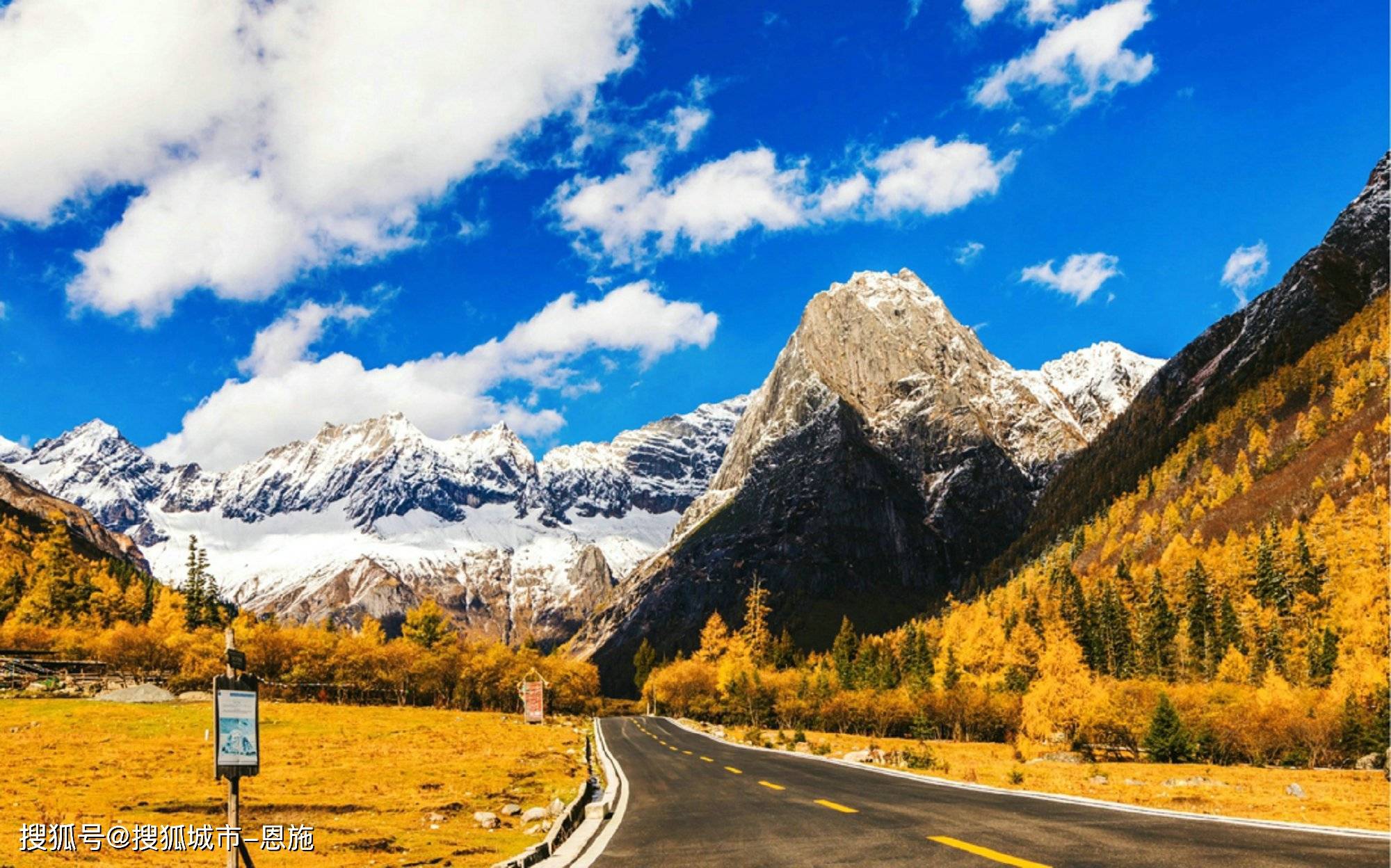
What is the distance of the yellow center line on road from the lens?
12.3 metres

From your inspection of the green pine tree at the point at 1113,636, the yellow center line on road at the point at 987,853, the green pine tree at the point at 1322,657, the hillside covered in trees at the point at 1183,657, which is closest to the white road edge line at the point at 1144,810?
the yellow center line on road at the point at 987,853

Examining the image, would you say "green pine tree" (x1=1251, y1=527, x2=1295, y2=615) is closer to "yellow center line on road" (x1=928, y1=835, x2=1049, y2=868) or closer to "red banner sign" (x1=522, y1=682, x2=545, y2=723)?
"red banner sign" (x1=522, y1=682, x2=545, y2=723)

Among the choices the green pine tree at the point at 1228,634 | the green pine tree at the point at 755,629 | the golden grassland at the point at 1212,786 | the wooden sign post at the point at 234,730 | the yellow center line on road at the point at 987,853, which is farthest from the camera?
the green pine tree at the point at 755,629

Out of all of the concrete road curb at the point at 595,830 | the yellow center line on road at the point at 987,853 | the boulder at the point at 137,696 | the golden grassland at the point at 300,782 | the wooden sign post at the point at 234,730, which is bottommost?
the boulder at the point at 137,696

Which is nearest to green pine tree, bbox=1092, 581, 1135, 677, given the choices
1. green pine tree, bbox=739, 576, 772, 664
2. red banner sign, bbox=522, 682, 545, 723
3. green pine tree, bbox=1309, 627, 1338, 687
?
green pine tree, bbox=1309, 627, 1338, 687

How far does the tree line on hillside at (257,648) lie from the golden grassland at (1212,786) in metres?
77.5

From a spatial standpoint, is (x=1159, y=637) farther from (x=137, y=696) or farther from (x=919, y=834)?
(x=137, y=696)

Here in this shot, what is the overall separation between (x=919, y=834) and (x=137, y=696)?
95.5 m

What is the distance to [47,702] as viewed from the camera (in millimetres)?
76438

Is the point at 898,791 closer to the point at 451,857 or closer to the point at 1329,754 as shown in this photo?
the point at 451,857

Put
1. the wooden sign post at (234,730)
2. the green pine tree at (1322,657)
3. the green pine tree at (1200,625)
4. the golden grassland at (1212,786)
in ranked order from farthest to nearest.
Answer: the green pine tree at (1200,625), the green pine tree at (1322,657), the golden grassland at (1212,786), the wooden sign post at (234,730)

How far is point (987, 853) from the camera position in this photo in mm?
13648

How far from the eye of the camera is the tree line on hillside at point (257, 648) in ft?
369

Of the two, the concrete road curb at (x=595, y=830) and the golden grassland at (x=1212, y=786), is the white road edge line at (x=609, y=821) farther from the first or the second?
the golden grassland at (x=1212, y=786)
